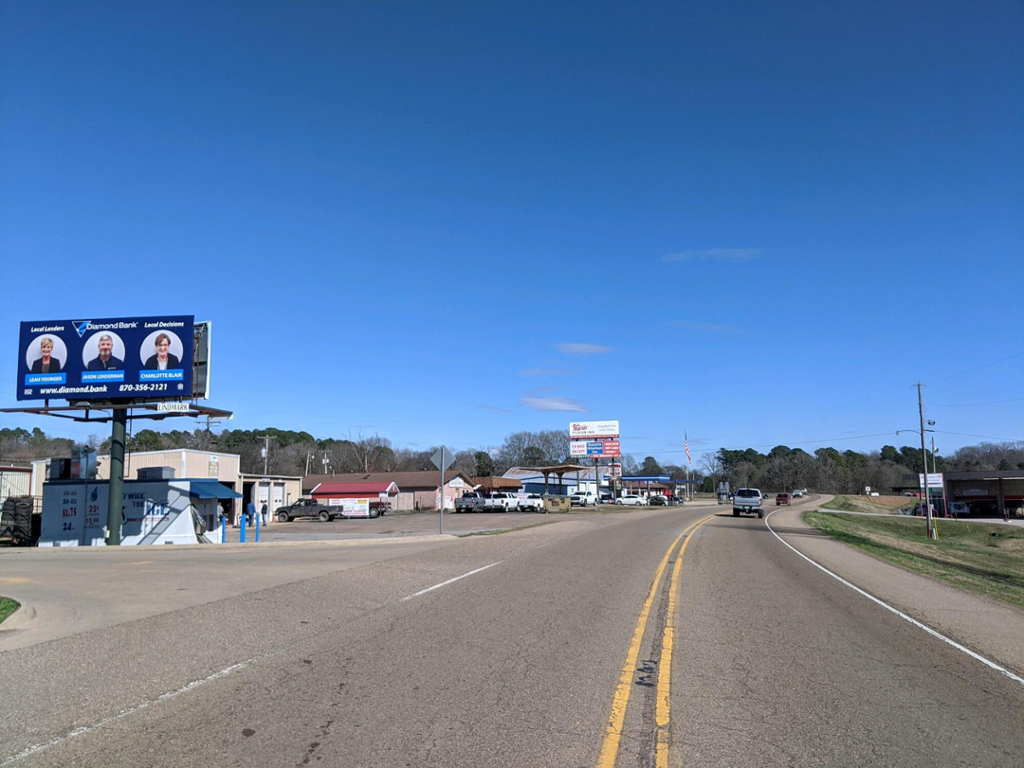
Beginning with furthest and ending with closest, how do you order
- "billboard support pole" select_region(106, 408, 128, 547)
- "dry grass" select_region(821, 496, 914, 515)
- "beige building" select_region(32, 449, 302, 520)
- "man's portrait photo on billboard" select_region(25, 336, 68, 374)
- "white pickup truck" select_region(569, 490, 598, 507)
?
"dry grass" select_region(821, 496, 914, 515), "white pickup truck" select_region(569, 490, 598, 507), "beige building" select_region(32, 449, 302, 520), "man's portrait photo on billboard" select_region(25, 336, 68, 374), "billboard support pole" select_region(106, 408, 128, 547)

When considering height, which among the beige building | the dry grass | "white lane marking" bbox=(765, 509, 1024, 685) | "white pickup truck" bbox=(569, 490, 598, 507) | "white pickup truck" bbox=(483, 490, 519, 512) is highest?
the beige building

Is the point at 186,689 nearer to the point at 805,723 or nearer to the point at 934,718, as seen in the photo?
the point at 805,723

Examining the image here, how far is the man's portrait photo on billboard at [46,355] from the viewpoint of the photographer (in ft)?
96.6

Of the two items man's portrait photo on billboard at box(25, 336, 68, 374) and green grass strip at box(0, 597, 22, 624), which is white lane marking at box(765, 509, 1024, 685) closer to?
green grass strip at box(0, 597, 22, 624)

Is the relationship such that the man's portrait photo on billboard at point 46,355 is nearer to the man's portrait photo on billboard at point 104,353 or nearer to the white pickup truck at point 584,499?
the man's portrait photo on billboard at point 104,353

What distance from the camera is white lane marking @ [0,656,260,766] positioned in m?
5.36

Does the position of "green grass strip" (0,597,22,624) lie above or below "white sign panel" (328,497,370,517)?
above

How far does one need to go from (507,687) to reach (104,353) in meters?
28.2

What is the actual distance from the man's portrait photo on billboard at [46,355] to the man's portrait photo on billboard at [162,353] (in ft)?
11.4

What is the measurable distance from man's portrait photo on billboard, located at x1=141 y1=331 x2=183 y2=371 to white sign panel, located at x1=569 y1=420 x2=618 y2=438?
63.6 metres

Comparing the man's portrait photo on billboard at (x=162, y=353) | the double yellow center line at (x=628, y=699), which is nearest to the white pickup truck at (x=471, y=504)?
the man's portrait photo on billboard at (x=162, y=353)

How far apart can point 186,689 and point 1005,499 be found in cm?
9868

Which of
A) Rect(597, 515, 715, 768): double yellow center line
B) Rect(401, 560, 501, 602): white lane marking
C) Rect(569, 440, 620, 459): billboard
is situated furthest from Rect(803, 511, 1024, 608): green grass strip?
Rect(569, 440, 620, 459): billboard

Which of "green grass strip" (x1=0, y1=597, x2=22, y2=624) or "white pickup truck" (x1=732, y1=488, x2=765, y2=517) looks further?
"white pickup truck" (x1=732, y1=488, x2=765, y2=517)
